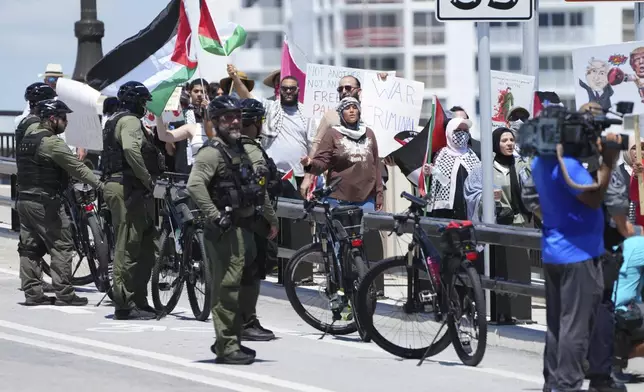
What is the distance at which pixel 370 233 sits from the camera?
15.6 meters

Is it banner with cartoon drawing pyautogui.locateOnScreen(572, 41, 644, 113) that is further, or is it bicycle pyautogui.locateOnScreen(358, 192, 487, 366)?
banner with cartoon drawing pyautogui.locateOnScreen(572, 41, 644, 113)

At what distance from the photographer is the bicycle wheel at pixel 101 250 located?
1658cm

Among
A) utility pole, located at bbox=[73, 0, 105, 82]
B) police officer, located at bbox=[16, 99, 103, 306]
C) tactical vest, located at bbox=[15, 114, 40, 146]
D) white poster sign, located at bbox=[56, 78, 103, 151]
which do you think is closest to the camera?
police officer, located at bbox=[16, 99, 103, 306]

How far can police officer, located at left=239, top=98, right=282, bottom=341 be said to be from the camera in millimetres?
13180

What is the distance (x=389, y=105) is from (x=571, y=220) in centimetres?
817

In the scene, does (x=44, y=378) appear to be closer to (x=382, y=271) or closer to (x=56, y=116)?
(x=382, y=271)

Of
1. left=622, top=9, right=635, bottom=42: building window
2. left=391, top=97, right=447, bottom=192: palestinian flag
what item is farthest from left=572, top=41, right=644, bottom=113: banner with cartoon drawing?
left=622, top=9, right=635, bottom=42: building window

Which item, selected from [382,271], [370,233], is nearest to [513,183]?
[370,233]

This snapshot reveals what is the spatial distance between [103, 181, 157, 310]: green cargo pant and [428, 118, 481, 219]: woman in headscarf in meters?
2.59

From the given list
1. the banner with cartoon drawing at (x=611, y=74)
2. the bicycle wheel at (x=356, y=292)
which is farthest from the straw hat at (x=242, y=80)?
the bicycle wheel at (x=356, y=292)

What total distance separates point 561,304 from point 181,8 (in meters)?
9.13

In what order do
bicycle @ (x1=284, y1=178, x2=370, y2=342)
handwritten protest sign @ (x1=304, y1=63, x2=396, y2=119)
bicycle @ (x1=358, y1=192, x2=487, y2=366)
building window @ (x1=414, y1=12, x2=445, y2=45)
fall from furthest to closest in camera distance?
building window @ (x1=414, y1=12, x2=445, y2=45)
handwritten protest sign @ (x1=304, y1=63, x2=396, y2=119)
bicycle @ (x1=284, y1=178, x2=370, y2=342)
bicycle @ (x1=358, y1=192, x2=487, y2=366)

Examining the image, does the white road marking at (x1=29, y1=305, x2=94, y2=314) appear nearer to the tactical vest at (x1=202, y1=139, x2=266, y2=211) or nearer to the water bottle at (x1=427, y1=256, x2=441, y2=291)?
the tactical vest at (x1=202, y1=139, x2=266, y2=211)

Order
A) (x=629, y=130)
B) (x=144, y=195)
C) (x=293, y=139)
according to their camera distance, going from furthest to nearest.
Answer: (x=629, y=130)
(x=293, y=139)
(x=144, y=195)
